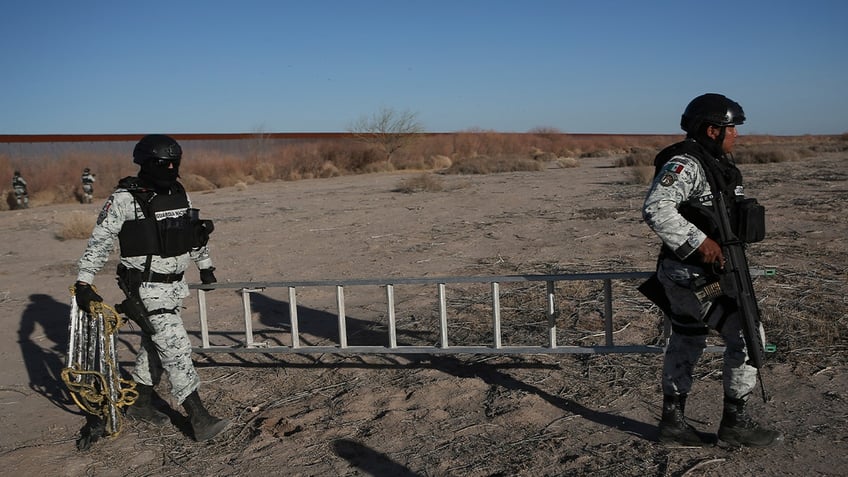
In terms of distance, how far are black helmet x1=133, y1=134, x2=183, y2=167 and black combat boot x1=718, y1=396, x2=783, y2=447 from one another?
11.0ft

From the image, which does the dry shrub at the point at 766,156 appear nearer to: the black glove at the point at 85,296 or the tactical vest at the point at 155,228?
the tactical vest at the point at 155,228

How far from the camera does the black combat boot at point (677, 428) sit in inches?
142

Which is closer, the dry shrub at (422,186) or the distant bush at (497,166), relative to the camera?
the dry shrub at (422,186)

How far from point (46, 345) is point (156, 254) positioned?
11.4 ft

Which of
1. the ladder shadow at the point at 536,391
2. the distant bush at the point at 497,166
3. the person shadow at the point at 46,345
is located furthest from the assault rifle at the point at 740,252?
the distant bush at the point at 497,166

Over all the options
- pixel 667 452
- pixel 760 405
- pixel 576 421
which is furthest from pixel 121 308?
pixel 760 405

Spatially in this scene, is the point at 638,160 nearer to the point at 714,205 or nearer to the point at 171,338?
the point at 714,205

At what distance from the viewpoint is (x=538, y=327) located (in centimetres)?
605

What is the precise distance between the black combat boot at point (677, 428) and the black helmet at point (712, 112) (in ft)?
4.51

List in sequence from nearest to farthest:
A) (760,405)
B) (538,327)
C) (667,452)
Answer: (667,452), (760,405), (538,327)

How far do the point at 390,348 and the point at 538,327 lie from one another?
1590 mm

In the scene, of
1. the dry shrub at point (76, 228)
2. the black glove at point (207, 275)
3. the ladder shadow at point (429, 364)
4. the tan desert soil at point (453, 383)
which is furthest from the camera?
the dry shrub at point (76, 228)

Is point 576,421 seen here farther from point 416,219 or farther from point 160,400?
point 416,219

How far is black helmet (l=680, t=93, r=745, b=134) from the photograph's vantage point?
11.1 ft
